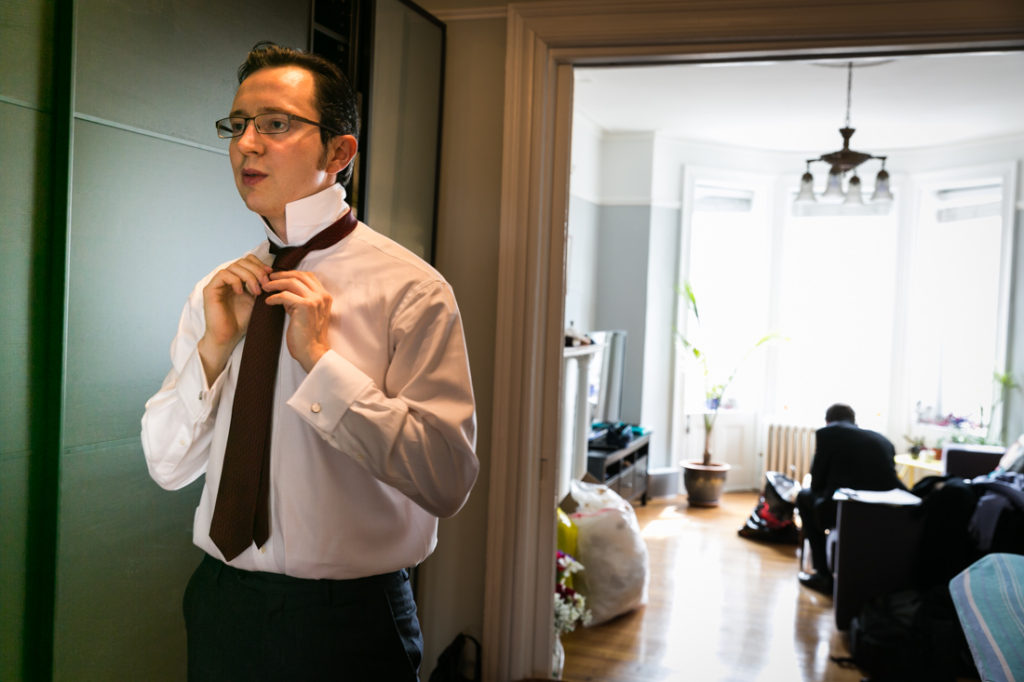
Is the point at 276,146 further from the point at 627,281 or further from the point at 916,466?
the point at 916,466

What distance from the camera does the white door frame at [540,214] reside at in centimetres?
252

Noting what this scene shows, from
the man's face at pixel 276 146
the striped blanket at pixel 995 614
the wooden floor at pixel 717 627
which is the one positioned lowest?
the wooden floor at pixel 717 627

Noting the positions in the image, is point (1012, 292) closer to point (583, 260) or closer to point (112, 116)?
point (583, 260)

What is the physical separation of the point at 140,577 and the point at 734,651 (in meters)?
2.94

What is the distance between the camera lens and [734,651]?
3922 mm

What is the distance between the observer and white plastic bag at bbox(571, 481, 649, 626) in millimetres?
4191

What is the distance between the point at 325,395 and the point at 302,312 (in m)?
0.12

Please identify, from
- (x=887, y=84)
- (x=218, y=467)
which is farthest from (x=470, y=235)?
(x=887, y=84)

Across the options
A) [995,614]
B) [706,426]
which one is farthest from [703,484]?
[995,614]

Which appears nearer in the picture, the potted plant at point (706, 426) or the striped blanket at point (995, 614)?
the striped blanket at point (995, 614)

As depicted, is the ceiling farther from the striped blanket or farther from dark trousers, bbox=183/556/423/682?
dark trousers, bbox=183/556/423/682

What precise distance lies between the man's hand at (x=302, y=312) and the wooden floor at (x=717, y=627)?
269cm

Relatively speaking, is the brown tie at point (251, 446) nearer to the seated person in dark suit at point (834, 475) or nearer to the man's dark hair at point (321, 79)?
the man's dark hair at point (321, 79)

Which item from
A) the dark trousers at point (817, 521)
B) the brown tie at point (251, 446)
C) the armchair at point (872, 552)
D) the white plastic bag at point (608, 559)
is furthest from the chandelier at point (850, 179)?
the brown tie at point (251, 446)
